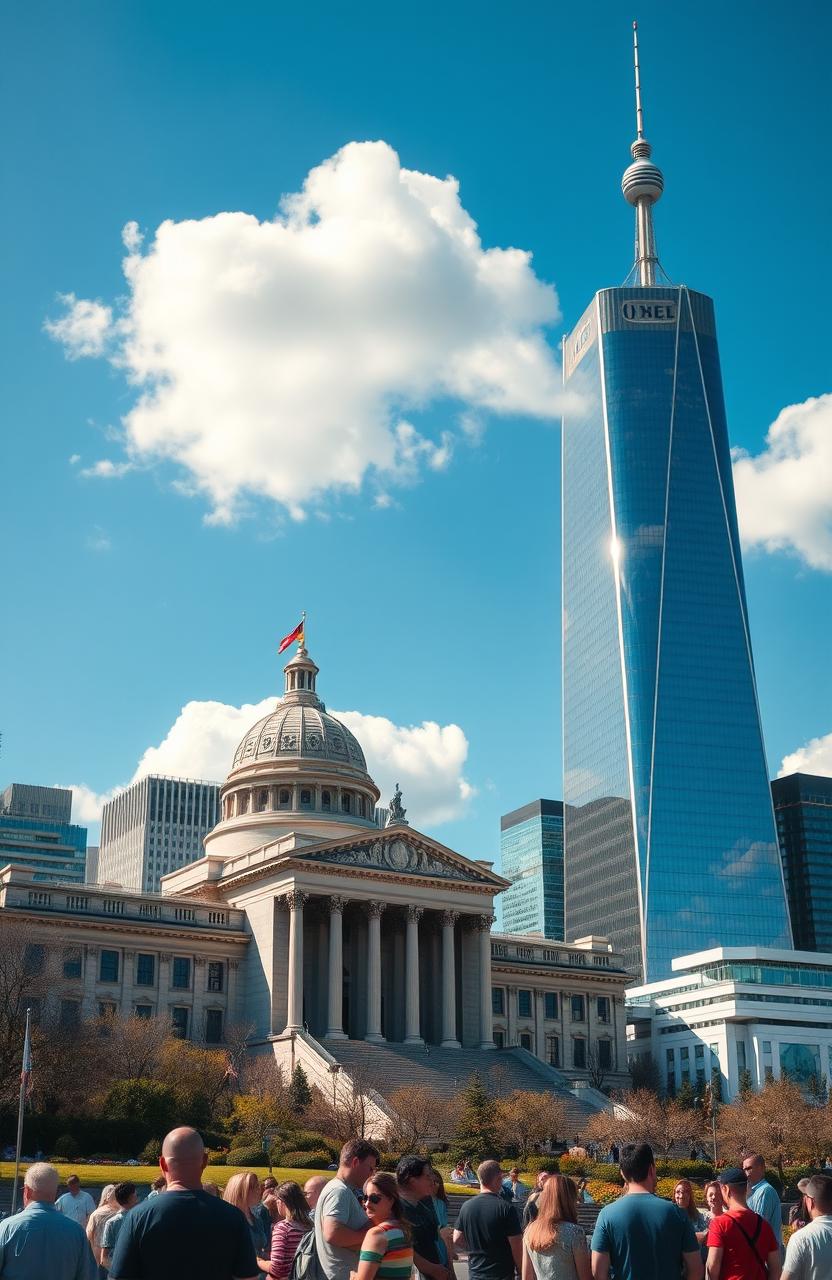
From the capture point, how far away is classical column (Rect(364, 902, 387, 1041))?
10528cm

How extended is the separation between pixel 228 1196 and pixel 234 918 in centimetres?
9415

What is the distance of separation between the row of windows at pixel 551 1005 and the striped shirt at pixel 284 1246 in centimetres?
10493

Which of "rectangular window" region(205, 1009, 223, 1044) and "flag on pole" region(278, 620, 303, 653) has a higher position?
"flag on pole" region(278, 620, 303, 653)

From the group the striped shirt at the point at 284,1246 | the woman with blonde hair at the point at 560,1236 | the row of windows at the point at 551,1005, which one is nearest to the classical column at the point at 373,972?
the row of windows at the point at 551,1005

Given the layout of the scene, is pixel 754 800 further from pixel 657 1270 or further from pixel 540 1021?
pixel 657 1270

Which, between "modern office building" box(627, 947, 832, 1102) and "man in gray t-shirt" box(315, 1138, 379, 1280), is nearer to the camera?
"man in gray t-shirt" box(315, 1138, 379, 1280)

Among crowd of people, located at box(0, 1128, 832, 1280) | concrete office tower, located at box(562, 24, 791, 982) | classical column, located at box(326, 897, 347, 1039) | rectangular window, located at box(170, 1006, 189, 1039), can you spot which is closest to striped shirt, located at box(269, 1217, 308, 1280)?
crowd of people, located at box(0, 1128, 832, 1280)

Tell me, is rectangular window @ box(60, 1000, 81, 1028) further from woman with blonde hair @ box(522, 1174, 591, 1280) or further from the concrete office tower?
the concrete office tower

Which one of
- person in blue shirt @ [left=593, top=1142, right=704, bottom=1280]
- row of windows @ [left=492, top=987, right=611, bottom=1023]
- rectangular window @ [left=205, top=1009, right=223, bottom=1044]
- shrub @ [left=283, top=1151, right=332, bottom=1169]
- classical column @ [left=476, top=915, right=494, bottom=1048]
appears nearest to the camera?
person in blue shirt @ [left=593, top=1142, right=704, bottom=1280]

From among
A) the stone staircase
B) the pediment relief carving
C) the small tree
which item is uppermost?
the pediment relief carving

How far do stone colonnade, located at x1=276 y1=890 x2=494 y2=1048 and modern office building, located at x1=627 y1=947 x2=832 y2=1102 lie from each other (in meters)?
28.6

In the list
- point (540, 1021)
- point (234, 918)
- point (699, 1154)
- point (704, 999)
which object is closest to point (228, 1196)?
point (699, 1154)

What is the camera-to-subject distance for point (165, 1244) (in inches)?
485

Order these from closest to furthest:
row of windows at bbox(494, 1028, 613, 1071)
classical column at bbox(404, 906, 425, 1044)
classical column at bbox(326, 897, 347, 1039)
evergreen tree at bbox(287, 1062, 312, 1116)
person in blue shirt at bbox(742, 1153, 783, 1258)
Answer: person in blue shirt at bbox(742, 1153, 783, 1258) < evergreen tree at bbox(287, 1062, 312, 1116) < classical column at bbox(326, 897, 347, 1039) < classical column at bbox(404, 906, 425, 1044) < row of windows at bbox(494, 1028, 613, 1071)
